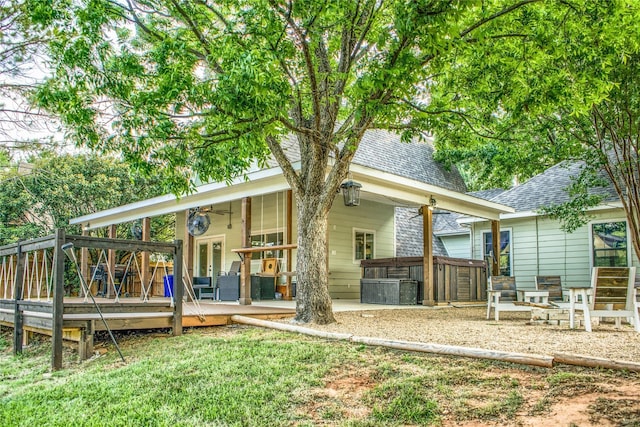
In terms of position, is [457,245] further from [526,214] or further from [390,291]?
[390,291]

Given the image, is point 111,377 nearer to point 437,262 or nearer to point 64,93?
point 64,93

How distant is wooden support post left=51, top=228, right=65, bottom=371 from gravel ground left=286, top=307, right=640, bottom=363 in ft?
10.6

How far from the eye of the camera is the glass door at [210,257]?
15656mm

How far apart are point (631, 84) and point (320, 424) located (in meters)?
8.53

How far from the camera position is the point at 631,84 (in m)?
8.88

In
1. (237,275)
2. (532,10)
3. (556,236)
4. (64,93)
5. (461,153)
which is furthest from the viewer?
(461,153)

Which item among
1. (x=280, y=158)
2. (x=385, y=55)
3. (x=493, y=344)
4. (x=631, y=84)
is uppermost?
(x=631, y=84)

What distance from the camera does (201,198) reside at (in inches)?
479

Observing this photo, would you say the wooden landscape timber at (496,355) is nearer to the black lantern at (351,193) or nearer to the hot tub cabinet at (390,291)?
the black lantern at (351,193)

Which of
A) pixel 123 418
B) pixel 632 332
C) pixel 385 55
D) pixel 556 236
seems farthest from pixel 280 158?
pixel 556 236

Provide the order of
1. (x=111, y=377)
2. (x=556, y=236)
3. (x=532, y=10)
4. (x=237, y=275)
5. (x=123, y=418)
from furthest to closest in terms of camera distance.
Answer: (x=556, y=236)
(x=237, y=275)
(x=532, y=10)
(x=111, y=377)
(x=123, y=418)

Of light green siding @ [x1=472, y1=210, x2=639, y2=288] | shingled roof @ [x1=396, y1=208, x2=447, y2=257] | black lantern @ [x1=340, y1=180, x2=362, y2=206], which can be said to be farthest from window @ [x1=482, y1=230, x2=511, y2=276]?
black lantern @ [x1=340, y1=180, x2=362, y2=206]

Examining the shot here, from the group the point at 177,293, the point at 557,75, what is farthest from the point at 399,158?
the point at 177,293

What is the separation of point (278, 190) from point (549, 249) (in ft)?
27.6
